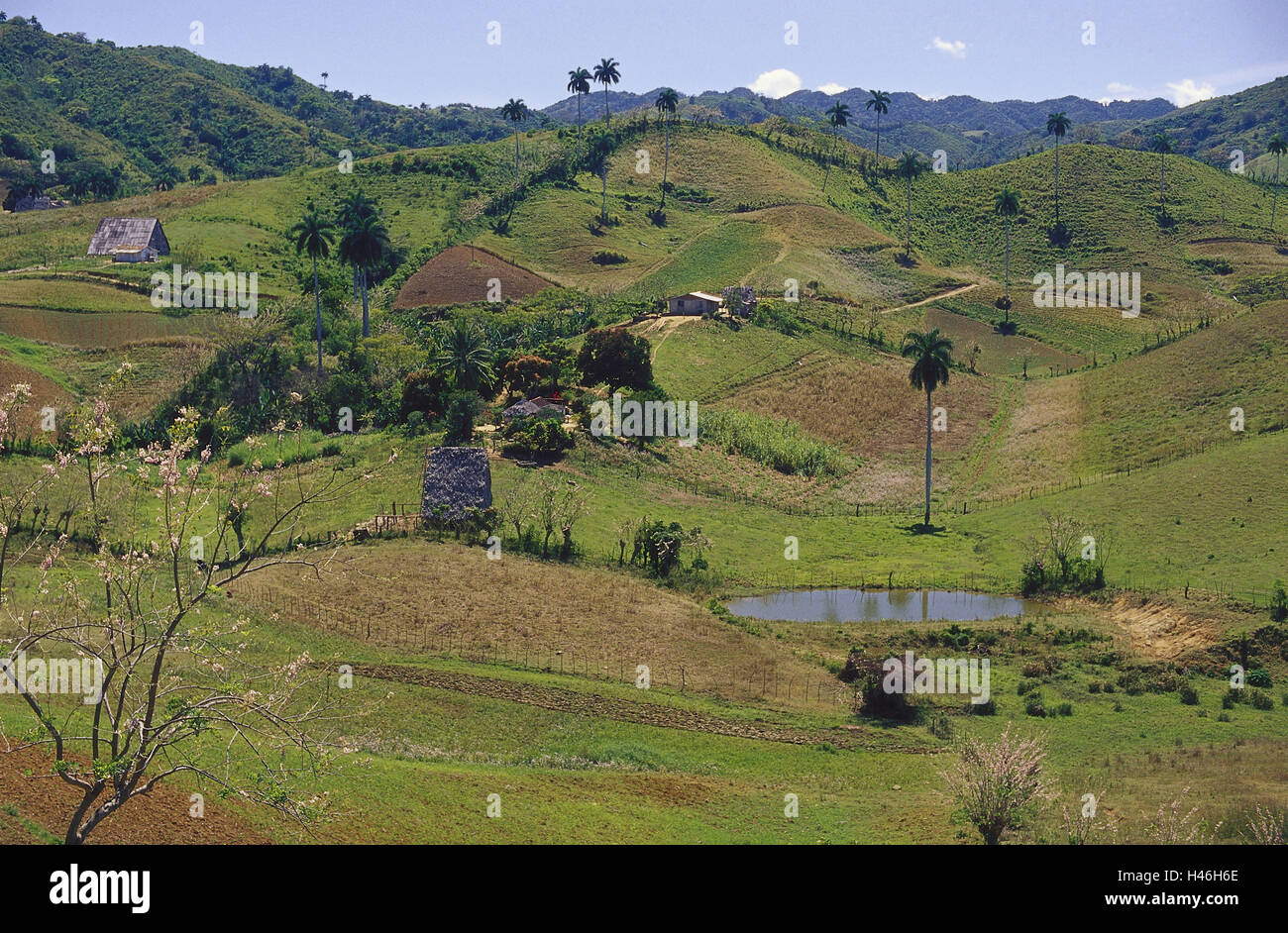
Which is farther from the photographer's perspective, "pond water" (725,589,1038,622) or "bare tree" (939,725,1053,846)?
"pond water" (725,589,1038,622)

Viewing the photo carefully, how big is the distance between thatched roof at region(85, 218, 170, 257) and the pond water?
93430 mm

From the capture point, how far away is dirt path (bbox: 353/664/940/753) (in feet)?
129

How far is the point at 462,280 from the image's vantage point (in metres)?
125

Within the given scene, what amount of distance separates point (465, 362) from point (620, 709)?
1656 inches

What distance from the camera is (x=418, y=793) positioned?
3097 centimetres

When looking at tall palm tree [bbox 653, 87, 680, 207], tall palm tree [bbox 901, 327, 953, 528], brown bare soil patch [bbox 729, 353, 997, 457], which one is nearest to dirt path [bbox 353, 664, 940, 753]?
tall palm tree [bbox 901, 327, 953, 528]

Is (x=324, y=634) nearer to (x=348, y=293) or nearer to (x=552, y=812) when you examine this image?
(x=552, y=812)

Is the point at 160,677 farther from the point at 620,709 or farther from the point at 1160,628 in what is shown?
the point at 1160,628

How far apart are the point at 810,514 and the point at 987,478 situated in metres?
16.0

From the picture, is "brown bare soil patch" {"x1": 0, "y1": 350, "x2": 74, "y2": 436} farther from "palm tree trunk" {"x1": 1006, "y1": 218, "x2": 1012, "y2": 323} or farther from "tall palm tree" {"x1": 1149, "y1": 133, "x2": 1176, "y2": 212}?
"tall palm tree" {"x1": 1149, "y1": 133, "x2": 1176, "y2": 212}

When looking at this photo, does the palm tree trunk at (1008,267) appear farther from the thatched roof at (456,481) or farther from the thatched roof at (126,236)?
the thatched roof at (126,236)

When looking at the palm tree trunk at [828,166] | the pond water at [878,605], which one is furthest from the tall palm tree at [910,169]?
the pond water at [878,605]

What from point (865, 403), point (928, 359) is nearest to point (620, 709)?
point (928, 359)

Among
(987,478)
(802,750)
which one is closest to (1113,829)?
(802,750)
